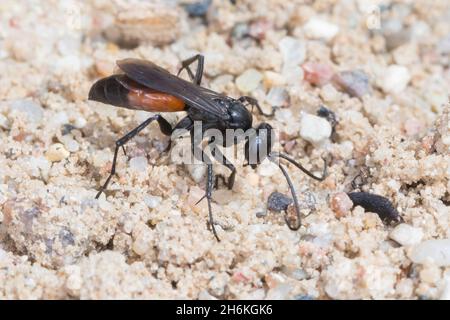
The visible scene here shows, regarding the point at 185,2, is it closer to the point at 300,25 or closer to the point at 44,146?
the point at 300,25

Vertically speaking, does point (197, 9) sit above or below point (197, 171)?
above

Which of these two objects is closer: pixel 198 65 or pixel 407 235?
pixel 407 235

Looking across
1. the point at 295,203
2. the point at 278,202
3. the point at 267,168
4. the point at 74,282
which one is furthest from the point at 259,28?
the point at 74,282

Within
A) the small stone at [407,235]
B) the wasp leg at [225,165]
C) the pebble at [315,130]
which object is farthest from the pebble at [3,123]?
the small stone at [407,235]

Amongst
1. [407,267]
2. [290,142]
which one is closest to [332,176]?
[290,142]

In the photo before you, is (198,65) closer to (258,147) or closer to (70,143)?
(258,147)

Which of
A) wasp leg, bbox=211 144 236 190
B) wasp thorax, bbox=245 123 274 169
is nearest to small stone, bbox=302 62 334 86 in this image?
wasp thorax, bbox=245 123 274 169
